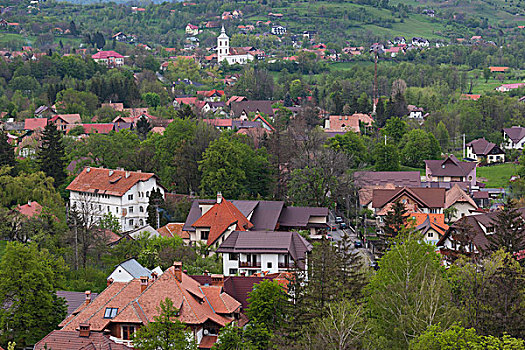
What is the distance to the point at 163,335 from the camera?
1243 inches

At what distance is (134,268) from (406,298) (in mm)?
16995

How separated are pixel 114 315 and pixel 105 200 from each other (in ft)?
101

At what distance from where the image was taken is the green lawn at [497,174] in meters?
82.6

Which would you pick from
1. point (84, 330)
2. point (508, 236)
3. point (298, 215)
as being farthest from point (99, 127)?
point (84, 330)

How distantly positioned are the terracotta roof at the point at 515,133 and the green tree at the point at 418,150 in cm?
1506

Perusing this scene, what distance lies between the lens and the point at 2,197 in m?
61.7

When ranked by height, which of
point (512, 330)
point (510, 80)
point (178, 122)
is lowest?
point (510, 80)

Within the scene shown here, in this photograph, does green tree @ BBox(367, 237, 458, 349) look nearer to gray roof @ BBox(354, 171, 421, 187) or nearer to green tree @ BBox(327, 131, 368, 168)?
gray roof @ BBox(354, 171, 421, 187)

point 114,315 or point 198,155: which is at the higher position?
point 114,315

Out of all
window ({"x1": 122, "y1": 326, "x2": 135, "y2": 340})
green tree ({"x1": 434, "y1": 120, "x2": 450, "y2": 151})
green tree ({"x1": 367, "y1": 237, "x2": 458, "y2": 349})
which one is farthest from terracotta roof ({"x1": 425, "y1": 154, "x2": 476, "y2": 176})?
window ({"x1": 122, "y1": 326, "x2": 135, "y2": 340})

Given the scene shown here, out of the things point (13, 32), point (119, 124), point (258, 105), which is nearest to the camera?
point (119, 124)

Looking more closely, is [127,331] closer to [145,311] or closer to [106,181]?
[145,311]

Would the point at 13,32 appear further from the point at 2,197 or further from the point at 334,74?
the point at 2,197

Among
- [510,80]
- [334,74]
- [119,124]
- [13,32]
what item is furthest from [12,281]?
[13,32]
